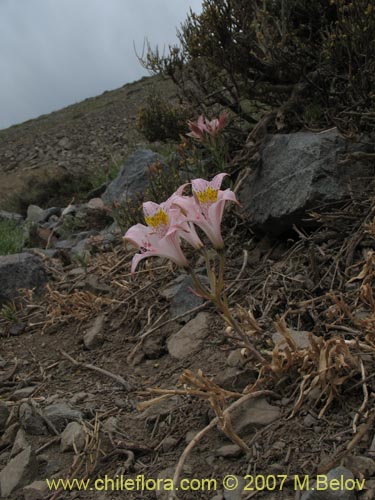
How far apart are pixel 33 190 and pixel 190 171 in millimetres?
5816

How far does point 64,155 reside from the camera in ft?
53.8

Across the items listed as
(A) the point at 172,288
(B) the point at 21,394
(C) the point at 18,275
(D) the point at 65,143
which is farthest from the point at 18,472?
(D) the point at 65,143

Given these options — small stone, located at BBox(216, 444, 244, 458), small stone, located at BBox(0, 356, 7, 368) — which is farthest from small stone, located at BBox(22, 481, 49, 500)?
small stone, located at BBox(0, 356, 7, 368)

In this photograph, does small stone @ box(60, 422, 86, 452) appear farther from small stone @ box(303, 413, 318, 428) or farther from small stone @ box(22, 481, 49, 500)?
small stone @ box(303, 413, 318, 428)

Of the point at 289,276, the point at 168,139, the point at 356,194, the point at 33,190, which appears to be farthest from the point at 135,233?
the point at 33,190

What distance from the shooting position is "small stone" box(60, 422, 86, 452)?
2342 mm

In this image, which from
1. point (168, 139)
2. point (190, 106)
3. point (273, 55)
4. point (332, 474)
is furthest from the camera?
point (168, 139)

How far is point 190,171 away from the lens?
4.59 m

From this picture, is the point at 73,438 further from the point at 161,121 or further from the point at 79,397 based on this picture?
the point at 161,121

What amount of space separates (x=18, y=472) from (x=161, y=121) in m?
4.19

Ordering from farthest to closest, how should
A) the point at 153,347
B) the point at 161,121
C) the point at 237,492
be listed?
the point at 161,121 < the point at 153,347 < the point at 237,492

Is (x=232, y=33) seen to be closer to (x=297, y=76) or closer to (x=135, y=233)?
(x=297, y=76)

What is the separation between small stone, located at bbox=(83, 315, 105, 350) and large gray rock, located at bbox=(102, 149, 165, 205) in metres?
2.42

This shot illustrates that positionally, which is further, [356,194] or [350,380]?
[356,194]
